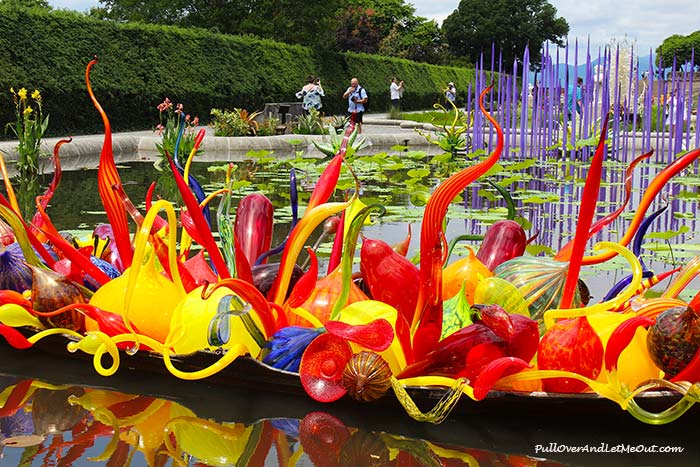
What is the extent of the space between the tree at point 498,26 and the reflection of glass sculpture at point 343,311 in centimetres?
7451

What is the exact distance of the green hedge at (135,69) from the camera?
16688 millimetres

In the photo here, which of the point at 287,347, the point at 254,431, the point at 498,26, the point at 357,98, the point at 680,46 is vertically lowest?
the point at 254,431

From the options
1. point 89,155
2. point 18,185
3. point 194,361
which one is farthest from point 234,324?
point 89,155

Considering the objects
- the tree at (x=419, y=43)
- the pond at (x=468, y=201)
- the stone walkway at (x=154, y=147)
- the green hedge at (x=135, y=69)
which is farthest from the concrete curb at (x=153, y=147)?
the tree at (x=419, y=43)

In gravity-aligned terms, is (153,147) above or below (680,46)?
below

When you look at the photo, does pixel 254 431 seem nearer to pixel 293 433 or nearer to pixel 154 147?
pixel 293 433

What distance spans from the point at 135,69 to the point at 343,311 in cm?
Answer: 1866

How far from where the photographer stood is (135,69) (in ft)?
64.8

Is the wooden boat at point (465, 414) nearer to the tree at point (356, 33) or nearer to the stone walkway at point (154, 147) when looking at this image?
the stone walkway at point (154, 147)

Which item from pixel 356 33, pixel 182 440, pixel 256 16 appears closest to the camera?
pixel 182 440

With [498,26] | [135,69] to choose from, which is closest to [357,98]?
[135,69]

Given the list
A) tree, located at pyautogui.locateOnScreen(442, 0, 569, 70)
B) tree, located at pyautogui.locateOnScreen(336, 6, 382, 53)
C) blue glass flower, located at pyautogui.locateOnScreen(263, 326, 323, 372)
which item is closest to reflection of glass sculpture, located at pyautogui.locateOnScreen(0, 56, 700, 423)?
blue glass flower, located at pyautogui.locateOnScreen(263, 326, 323, 372)

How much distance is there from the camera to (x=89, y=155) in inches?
485

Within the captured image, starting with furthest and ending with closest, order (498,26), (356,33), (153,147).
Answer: (498,26) < (356,33) < (153,147)
